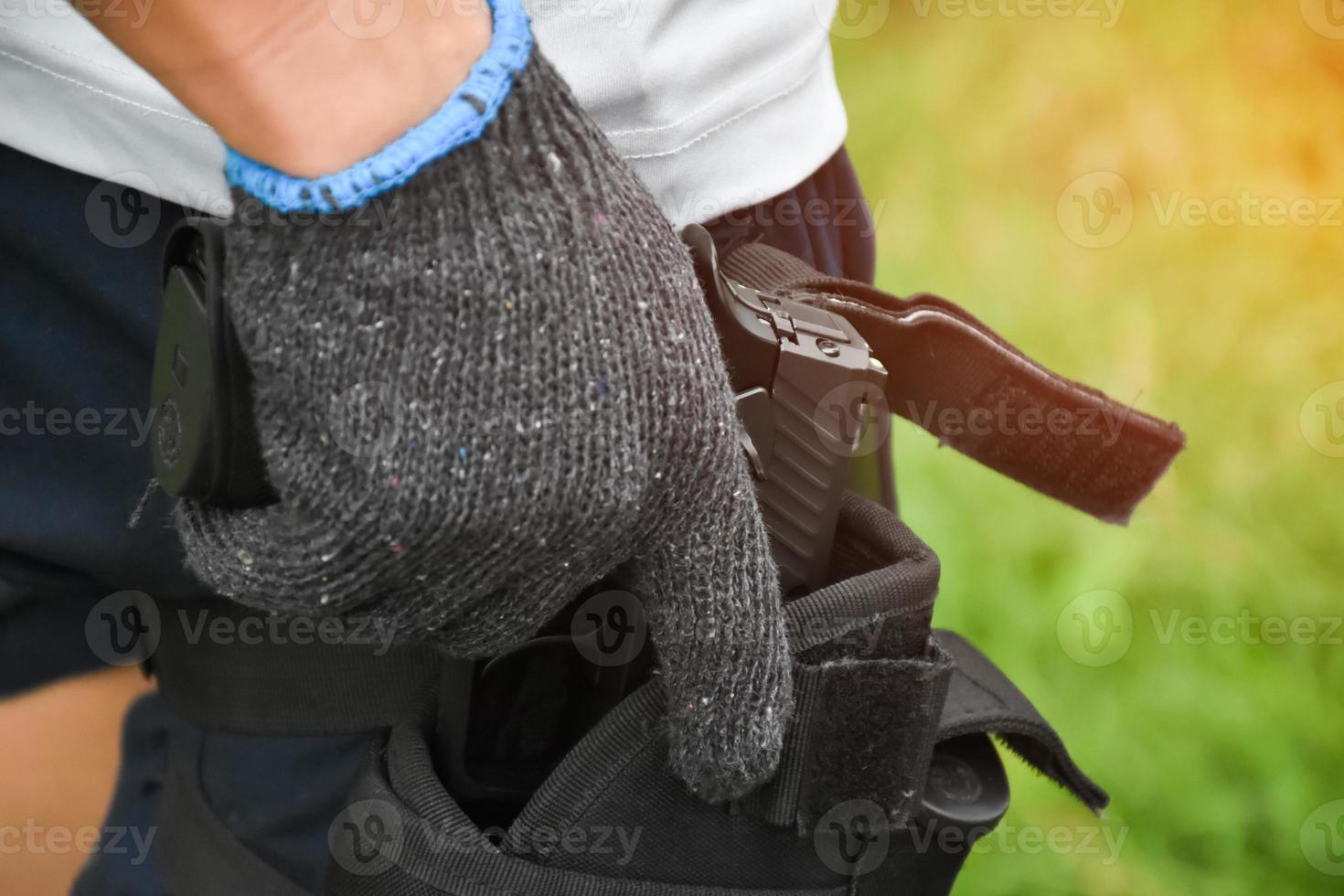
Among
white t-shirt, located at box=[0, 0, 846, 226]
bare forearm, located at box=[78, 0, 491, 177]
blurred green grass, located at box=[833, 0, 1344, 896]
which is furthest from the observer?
blurred green grass, located at box=[833, 0, 1344, 896]

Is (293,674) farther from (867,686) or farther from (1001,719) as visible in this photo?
(1001,719)

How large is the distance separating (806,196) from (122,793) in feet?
→ 2.24

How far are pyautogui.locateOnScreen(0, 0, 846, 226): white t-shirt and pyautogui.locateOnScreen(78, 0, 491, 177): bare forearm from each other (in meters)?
0.21

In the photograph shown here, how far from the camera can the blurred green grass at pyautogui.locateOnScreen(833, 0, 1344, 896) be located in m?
2.03

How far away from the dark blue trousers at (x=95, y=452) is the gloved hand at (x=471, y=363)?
7.0 inches

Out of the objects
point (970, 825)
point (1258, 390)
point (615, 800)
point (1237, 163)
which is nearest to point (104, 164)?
point (615, 800)

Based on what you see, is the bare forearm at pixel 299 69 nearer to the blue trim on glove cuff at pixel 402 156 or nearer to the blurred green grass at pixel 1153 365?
the blue trim on glove cuff at pixel 402 156

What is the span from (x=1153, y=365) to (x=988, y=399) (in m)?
1.98

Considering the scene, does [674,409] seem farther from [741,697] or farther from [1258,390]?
[1258,390]

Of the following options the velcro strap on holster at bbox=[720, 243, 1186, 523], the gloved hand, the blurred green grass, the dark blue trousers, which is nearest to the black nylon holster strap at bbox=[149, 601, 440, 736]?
the dark blue trousers

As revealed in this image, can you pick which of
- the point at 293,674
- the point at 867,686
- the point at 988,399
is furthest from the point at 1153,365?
the point at 293,674

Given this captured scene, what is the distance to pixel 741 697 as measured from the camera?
1.94 ft

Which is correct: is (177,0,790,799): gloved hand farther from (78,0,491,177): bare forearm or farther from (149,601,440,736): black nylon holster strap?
(149,601,440,736): black nylon holster strap

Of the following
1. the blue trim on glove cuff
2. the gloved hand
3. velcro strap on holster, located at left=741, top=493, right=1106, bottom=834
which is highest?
the blue trim on glove cuff
